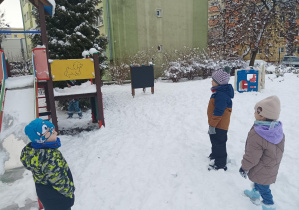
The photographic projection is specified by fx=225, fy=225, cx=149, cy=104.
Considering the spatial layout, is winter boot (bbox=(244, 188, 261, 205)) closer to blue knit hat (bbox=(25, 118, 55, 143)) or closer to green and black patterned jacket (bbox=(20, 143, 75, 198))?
green and black patterned jacket (bbox=(20, 143, 75, 198))

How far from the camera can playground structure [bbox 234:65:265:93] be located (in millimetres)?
8977

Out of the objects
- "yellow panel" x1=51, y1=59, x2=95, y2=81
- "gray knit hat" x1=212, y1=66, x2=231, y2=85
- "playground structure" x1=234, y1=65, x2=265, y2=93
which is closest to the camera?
"gray knit hat" x1=212, y1=66, x2=231, y2=85

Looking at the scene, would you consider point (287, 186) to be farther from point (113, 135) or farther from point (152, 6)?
point (152, 6)

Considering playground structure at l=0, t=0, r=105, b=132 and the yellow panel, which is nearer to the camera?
playground structure at l=0, t=0, r=105, b=132

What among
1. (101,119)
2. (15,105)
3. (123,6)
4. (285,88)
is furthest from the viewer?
(123,6)

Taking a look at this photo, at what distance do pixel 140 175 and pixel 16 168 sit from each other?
217 centimetres

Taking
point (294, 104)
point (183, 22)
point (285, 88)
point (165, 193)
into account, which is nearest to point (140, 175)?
point (165, 193)

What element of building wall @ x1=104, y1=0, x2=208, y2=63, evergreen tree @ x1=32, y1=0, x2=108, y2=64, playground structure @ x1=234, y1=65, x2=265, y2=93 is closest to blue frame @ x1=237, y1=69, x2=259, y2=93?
playground structure @ x1=234, y1=65, x2=265, y2=93

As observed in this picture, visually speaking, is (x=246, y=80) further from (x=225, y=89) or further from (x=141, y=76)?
(x=225, y=89)

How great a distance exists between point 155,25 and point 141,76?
39.1 ft

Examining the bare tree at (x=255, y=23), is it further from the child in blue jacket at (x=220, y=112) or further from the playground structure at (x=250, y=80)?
the child in blue jacket at (x=220, y=112)

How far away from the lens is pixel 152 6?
800 inches

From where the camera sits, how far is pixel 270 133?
8.33 ft

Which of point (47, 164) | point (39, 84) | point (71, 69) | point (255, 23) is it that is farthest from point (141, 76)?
point (255, 23)
